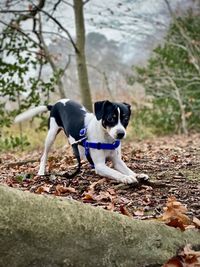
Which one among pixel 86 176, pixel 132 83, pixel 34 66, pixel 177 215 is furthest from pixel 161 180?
pixel 132 83

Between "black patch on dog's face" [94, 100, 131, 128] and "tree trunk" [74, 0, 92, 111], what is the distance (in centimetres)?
701

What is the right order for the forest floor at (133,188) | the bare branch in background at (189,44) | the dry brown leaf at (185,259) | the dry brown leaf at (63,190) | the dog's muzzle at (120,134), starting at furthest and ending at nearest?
the bare branch in background at (189,44) → the dog's muzzle at (120,134) → the dry brown leaf at (63,190) → the forest floor at (133,188) → the dry brown leaf at (185,259)

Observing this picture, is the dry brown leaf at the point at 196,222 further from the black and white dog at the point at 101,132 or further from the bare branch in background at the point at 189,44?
the bare branch in background at the point at 189,44

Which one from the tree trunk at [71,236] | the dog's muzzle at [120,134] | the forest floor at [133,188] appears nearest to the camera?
the tree trunk at [71,236]

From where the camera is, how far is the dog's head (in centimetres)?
483

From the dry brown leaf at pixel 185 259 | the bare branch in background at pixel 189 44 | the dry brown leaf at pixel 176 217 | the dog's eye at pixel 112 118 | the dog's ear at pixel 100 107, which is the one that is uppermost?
the dog's ear at pixel 100 107

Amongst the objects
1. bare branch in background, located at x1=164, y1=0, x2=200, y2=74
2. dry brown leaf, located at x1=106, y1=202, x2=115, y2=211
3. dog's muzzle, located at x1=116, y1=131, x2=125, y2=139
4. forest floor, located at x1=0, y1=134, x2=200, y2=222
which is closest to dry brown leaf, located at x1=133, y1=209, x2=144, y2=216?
forest floor, located at x1=0, y1=134, x2=200, y2=222

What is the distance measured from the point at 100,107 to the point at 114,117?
0.16m

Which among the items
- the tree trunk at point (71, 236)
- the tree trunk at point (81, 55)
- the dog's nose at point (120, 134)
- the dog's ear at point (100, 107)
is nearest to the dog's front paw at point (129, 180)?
the dog's nose at point (120, 134)

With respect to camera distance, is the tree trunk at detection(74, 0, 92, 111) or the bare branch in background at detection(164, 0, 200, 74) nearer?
the tree trunk at detection(74, 0, 92, 111)

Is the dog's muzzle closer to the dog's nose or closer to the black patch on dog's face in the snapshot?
the dog's nose

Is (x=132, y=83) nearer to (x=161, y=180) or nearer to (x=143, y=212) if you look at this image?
(x=161, y=180)

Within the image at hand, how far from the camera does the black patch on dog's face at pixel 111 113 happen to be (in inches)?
191

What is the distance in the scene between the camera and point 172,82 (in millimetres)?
15797
